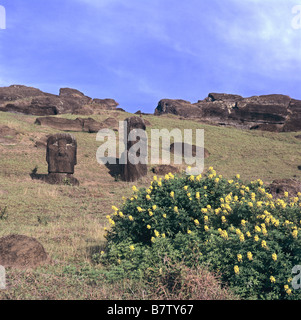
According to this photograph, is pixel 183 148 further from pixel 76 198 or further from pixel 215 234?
pixel 215 234

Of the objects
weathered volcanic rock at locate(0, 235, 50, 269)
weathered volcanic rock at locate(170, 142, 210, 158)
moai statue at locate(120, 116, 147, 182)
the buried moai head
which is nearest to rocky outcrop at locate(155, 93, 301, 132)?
weathered volcanic rock at locate(170, 142, 210, 158)

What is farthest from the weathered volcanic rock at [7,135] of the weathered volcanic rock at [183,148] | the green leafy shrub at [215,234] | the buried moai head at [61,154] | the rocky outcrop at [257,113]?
the rocky outcrop at [257,113]

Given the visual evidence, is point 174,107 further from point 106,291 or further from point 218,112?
point 106,291

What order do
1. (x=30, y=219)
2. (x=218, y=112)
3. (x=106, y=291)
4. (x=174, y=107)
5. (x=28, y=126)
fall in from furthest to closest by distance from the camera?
(x=174, y=107), (x=218, y=112), (x=28, y=126), (x=30, y=219), (x=106, y=291)

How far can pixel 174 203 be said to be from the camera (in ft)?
22.9

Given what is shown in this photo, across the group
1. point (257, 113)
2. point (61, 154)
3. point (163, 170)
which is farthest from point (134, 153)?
point (257, 113)

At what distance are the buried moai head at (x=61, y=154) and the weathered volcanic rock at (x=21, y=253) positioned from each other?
15.2 m

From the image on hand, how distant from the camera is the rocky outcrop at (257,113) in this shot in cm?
6103

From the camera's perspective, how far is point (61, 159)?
22.1 m

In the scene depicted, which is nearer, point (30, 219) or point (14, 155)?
point (30, 219)

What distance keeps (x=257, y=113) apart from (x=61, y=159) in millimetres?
49955

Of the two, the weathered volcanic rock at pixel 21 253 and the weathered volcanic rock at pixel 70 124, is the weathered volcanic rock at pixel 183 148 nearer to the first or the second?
the weathered volcanic rock at pixel 70 124
